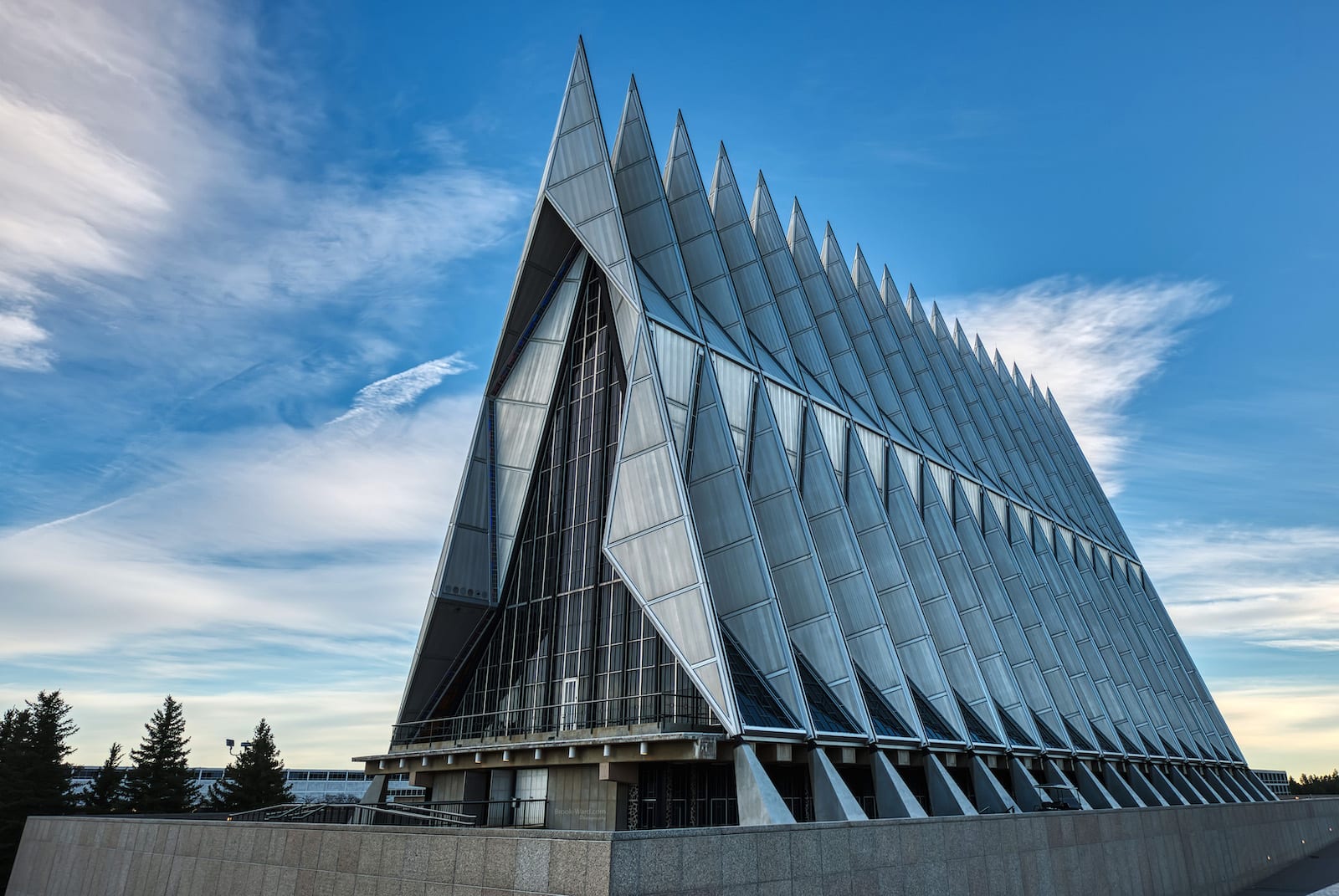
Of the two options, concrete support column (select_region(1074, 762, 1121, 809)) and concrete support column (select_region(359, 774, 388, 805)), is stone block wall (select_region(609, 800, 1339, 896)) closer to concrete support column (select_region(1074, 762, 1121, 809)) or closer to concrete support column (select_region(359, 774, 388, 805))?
concrete support column (select_region(1074, 762, 1121, 809))

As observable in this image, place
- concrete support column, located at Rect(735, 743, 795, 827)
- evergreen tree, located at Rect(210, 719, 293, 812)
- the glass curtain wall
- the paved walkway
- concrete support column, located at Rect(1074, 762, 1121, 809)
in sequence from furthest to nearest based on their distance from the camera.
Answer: evergreen tree, located at Rect(210, 719, 293, 812)
concrete support column, located at Rect(1074, 762, 1121, 809)
the paved walkway
the glass curtain wall
concrete support column, located at Rect(735, 743, 795, 827)

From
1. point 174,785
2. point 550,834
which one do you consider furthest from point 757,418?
point 174,785

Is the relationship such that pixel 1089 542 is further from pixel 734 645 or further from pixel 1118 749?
pixel 734 645

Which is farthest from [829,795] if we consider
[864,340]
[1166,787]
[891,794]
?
[1166,787]

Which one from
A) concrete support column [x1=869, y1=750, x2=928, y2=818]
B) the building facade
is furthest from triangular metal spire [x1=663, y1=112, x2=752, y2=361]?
concrete support column [x1=869, y1=750, x2=928, y2=818]

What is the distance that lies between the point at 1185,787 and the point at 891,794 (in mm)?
29672

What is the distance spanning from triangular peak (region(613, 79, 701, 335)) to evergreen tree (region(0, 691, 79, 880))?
39.1m

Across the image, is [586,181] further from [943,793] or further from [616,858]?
[616,858]

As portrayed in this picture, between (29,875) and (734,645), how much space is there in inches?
→ 778

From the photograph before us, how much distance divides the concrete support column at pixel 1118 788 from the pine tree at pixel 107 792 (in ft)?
A: 170

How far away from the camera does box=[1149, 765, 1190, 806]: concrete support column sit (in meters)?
38.5

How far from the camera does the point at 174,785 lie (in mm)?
51094

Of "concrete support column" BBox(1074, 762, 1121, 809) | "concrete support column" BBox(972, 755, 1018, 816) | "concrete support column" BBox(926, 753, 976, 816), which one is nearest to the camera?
"concrete support column" BBox(926, 753, 976, 816)

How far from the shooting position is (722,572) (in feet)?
79.3
